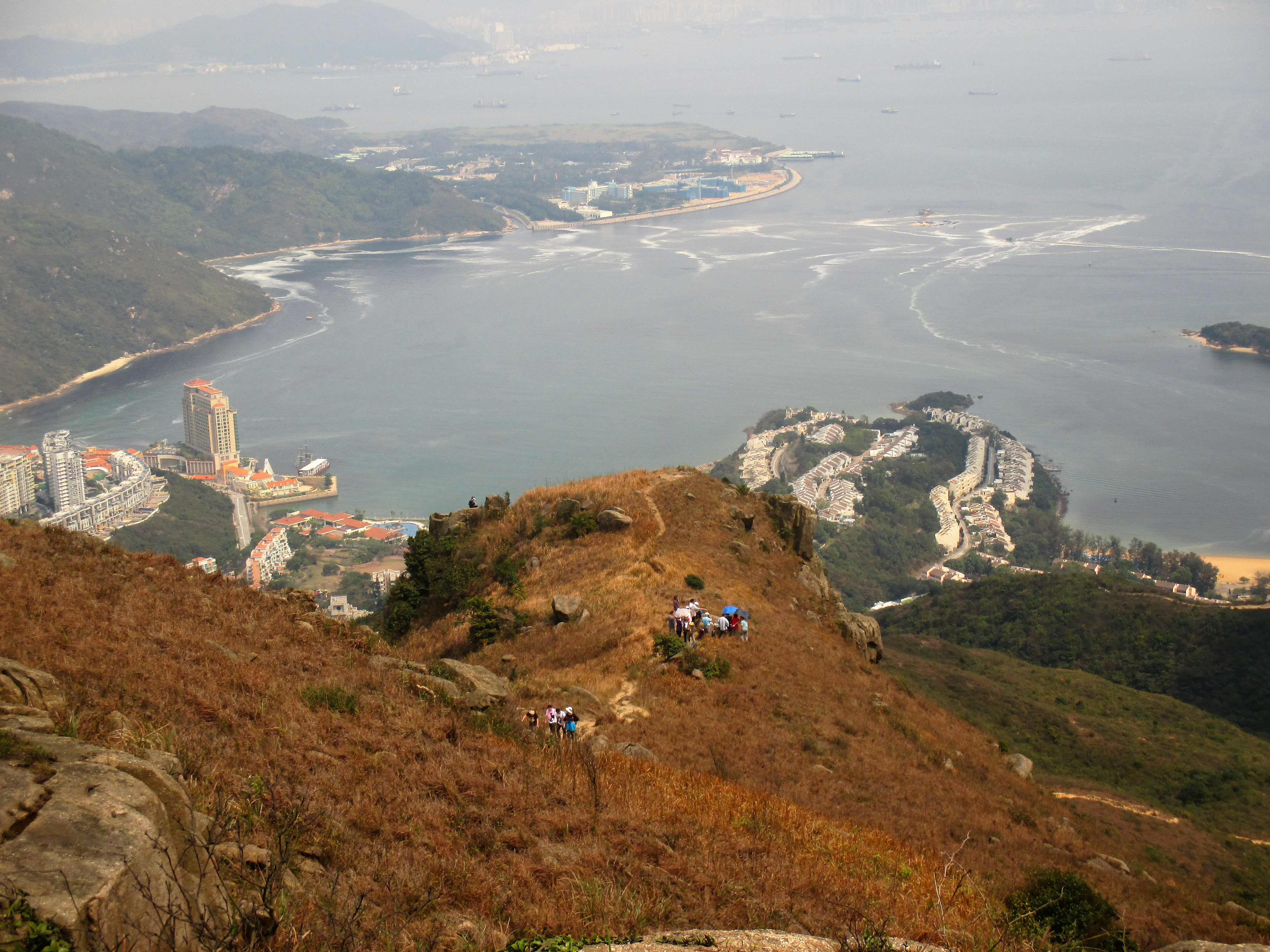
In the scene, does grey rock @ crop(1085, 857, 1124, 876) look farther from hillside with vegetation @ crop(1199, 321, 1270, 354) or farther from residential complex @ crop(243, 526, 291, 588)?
hillside with vegetation @ crop(1199, 321, 1270, 354)

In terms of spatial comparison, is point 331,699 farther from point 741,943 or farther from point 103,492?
point 103,492

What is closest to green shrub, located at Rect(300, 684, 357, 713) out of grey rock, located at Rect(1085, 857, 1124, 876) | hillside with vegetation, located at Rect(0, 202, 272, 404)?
grey rock, located at Rect(1085, 857, 1124, 876)

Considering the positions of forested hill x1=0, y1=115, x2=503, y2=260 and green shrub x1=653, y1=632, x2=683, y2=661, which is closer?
green shrub x1=653, y1=632, x2=683, y2=661

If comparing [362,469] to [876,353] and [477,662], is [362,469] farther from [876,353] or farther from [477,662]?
[477,662]

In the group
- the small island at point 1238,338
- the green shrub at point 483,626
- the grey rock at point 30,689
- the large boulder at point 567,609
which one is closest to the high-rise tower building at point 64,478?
the green shrub at point 483,626

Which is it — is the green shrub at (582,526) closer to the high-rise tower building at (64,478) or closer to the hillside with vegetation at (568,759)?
the hillside with vegetation at (568,759)

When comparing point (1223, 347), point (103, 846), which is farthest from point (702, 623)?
point (1223, 347)

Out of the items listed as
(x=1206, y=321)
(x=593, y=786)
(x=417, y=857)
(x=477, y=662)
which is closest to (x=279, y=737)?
(x=417, y=857)
